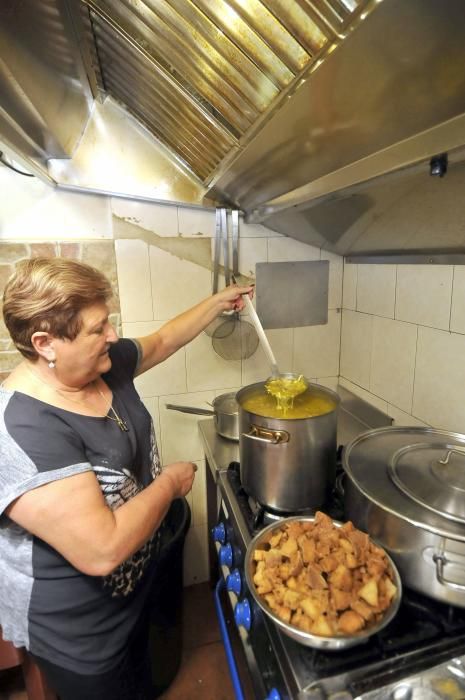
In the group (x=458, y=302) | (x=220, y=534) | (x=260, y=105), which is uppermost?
(x=260, y=105)

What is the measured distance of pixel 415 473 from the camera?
659 millimetres

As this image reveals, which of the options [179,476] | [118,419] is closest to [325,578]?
[179,476]

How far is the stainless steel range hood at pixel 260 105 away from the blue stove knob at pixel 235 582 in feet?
2.54

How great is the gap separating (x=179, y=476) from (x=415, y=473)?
45cm

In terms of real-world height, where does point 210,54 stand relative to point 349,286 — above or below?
above

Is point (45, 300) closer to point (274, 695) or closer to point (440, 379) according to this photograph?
point (274, 695)

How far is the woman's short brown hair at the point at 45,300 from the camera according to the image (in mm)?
653

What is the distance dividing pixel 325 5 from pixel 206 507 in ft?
4.98

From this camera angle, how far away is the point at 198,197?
1.26 meters

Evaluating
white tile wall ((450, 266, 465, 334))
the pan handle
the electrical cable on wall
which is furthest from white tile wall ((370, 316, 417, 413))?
the electrical cable on wall

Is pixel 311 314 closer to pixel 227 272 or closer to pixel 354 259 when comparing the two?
pixel 354 259

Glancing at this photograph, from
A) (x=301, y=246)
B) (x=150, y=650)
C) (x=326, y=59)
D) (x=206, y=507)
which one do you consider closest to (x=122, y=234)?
(x=301, y=246)

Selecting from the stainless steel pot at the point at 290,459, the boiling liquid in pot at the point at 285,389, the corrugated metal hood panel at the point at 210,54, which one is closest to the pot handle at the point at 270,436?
the stainless steel pot at the point at 290,459

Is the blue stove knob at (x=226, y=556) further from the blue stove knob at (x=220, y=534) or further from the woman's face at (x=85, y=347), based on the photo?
the woman's face at (x=85, y=347)
